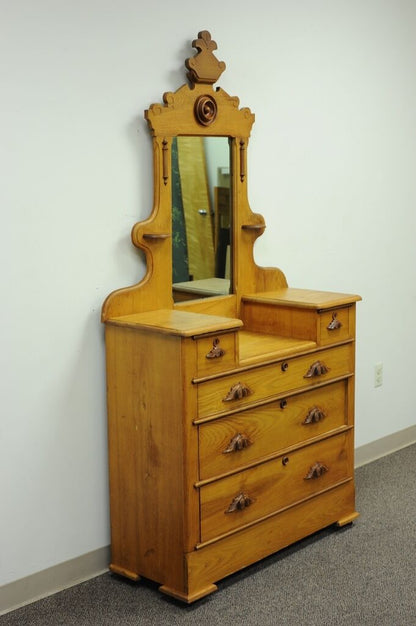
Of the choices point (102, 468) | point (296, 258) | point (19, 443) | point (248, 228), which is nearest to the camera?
point (19, 443)

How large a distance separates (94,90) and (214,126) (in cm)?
48

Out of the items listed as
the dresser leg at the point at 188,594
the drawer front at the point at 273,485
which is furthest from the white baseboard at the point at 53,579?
the drawer front at the point at 273,485

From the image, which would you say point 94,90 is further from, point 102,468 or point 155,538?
point 155,538

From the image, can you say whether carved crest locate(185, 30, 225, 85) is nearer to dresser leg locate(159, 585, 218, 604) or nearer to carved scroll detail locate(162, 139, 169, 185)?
carved scroll detail locate(162, 139, 169, 185)

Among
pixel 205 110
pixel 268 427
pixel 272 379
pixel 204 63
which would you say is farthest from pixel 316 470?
pixel 204 63

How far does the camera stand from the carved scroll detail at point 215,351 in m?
2.63

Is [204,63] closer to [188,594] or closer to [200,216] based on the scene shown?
[200,216]

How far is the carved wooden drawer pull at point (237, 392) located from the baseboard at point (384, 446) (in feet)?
4.33

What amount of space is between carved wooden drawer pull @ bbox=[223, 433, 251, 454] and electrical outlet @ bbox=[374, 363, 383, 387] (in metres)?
1.39

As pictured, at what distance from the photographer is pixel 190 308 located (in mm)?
3033

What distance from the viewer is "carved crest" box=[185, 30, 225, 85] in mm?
2922

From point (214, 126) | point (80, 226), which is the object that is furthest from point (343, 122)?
point (80, 226)

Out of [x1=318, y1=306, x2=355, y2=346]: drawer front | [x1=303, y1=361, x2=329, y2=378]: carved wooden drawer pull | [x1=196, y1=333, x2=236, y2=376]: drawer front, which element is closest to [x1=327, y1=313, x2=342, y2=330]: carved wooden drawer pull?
[x1=318, y1=306, x2=355, y2=346]: drawer front

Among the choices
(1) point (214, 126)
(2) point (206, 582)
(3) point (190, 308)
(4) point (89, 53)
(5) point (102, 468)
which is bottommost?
(2) point (206, 582)
